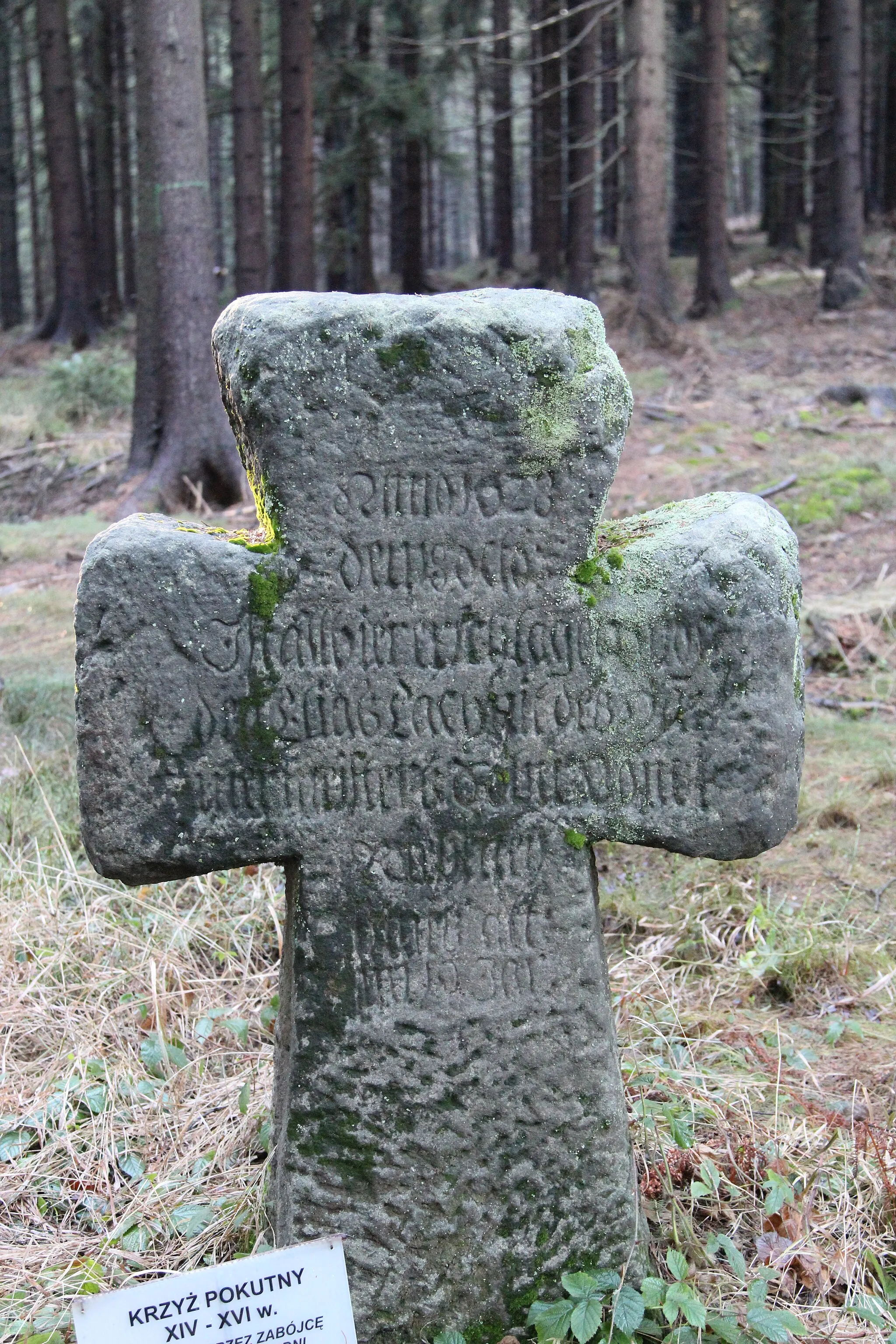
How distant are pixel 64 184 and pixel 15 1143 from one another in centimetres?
1813

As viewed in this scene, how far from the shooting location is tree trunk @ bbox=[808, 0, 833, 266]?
1478 cm

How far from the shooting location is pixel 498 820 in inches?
93.4

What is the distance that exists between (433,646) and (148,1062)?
5.71ft

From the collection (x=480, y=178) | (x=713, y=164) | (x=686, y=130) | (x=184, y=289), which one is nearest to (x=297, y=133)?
(x=713, y=164)

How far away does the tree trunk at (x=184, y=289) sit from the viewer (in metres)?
8.43

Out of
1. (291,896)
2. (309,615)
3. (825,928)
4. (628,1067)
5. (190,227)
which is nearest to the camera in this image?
(309,615)

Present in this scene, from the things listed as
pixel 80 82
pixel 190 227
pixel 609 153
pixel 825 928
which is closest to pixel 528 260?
pixel 609 153

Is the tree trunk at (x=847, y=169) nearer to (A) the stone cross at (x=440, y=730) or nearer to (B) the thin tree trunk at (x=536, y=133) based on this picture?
(B) the thin tree trunk at (x=536, y=133)

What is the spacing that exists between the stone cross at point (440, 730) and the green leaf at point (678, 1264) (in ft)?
0.41

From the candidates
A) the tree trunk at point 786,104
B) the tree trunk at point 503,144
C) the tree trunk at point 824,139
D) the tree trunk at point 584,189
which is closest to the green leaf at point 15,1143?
the tree trunk at point 584,189

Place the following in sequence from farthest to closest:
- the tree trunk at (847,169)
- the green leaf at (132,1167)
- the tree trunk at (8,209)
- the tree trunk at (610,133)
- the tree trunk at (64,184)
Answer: the tree trunk at (8,209)
the tree trunk at (610,133)
the tree trunk at (64,184)
the tree trunk at (847,169)
the green leaf at (132,1167)

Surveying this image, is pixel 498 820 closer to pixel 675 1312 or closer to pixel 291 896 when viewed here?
pixel 291 896

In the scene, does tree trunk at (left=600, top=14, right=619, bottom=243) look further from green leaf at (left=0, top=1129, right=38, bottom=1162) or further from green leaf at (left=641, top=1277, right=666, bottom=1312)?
green leaf at (left=641, top=1277, right=666, bottom=1312)

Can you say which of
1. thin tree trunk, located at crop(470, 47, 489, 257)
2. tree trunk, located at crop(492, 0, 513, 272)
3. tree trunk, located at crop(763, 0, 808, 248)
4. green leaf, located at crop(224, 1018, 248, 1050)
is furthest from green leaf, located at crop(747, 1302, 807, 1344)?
thin tree trunk, located at crop(470, 47, 489, 257)
